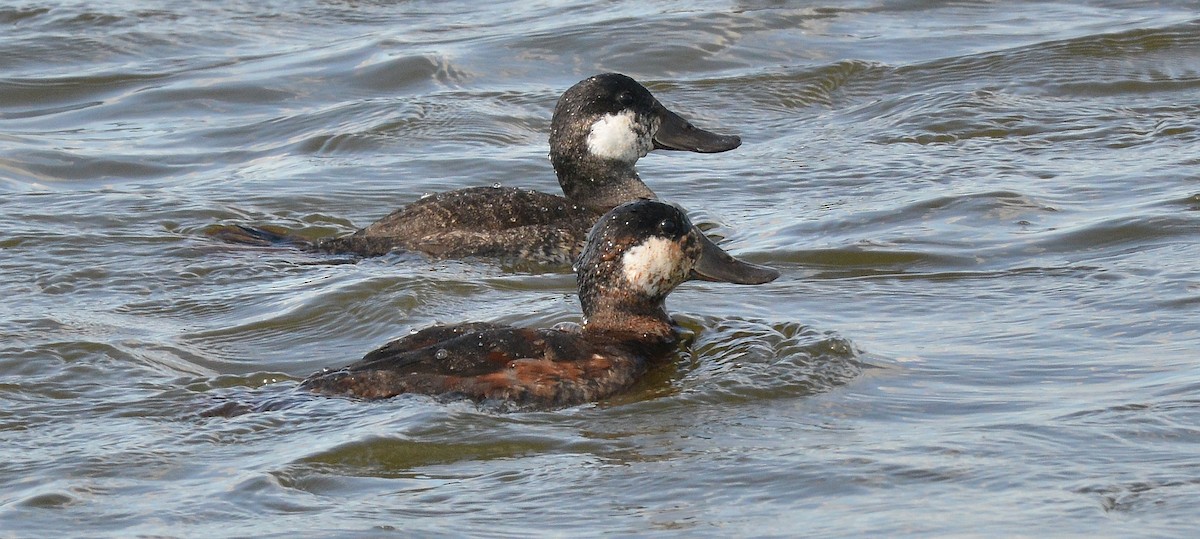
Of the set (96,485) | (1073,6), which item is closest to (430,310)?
(96,485)

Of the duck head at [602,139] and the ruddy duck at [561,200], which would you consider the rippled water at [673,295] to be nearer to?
the ruddy duck at [561,200]

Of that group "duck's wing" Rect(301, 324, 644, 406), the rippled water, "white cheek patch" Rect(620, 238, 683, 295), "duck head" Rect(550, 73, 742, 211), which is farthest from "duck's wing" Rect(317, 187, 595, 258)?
"duck's wing" Rect(301, 324, 644, 406)

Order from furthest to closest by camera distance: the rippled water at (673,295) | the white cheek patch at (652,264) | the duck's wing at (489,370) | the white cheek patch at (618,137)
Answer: the white cheek patch at (618,137), the white cheek patch at (652,264), the duck's wing at (489,370), the rippled water at (673,295)

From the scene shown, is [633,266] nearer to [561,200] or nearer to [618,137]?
[561,200]

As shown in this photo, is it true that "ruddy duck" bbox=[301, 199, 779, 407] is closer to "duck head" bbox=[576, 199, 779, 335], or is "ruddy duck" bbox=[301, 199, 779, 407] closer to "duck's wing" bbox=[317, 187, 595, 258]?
"duck head" bbox=[576, 199, 779, 335]

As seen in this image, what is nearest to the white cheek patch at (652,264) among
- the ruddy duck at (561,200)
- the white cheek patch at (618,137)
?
the ruddy duck at (561,200)

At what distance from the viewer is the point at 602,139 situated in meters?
9.75

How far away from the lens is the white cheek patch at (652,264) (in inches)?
278

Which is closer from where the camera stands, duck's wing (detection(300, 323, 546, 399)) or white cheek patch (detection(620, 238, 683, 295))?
duck's wing (detection(300, 323, 546, 399))

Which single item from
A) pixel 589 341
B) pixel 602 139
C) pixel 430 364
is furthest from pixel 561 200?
pixel 430 364

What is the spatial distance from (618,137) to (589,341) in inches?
127

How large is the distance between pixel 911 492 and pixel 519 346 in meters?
1.68

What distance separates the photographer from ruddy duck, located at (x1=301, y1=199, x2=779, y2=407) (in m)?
6.26

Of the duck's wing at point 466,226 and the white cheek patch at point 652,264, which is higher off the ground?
the white cheek patch at point 652,264
